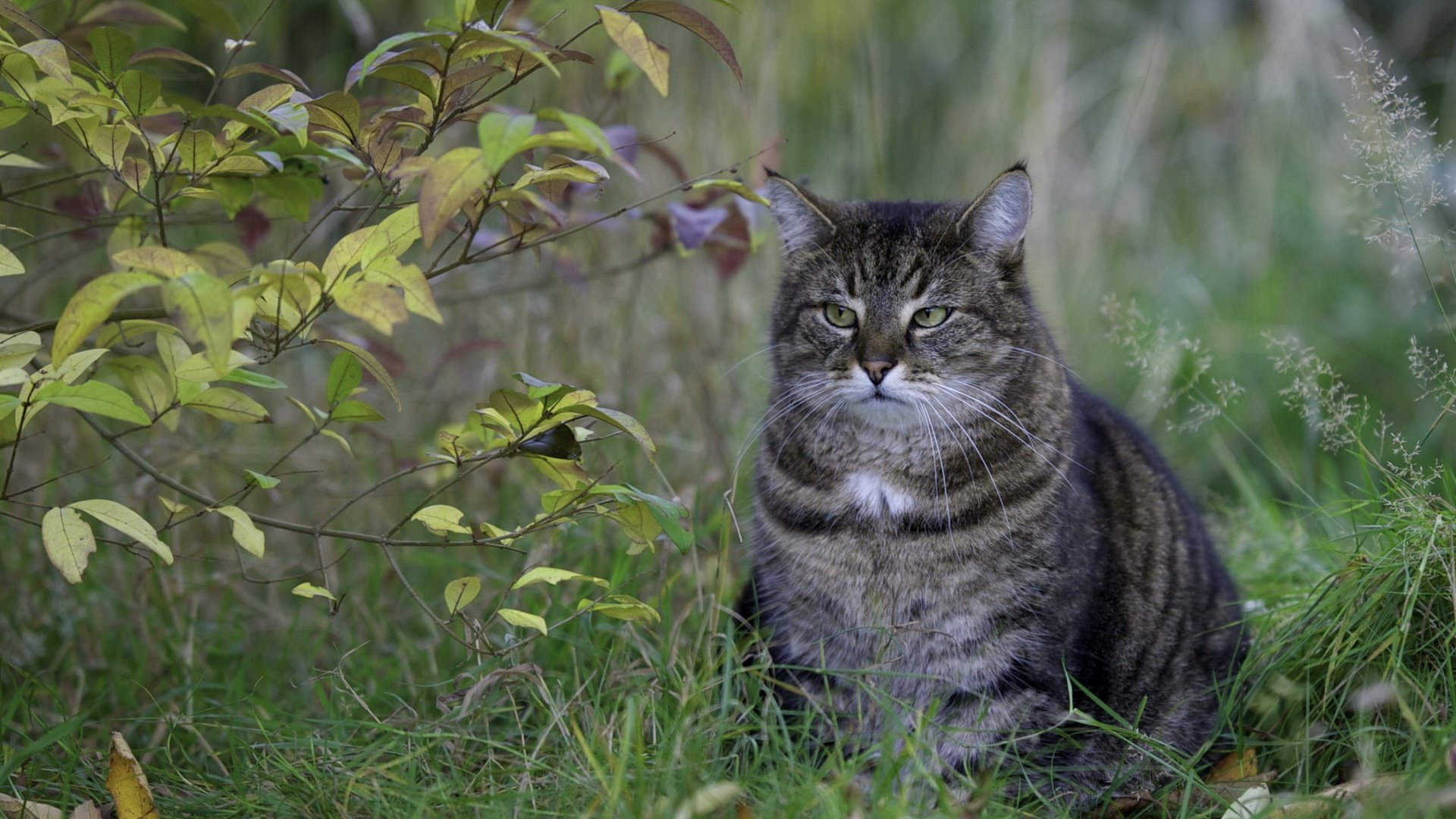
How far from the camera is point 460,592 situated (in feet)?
6.24

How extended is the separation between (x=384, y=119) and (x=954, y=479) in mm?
1079

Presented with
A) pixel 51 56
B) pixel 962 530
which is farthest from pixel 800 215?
pixel 51 56

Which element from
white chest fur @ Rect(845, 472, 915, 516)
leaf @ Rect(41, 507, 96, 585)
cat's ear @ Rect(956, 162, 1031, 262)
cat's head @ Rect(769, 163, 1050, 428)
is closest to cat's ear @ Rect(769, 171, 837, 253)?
cat's head @ Rect(769, 163, 1050, 428)

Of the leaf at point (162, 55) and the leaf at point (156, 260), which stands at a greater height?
the leaf at point (162, 55)

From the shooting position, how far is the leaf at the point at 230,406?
5.81 ft

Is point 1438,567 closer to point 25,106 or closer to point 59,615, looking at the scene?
point 25,106

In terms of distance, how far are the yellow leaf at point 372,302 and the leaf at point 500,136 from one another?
0.24m

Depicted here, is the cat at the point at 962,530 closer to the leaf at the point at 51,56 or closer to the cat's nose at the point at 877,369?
the cat's nose at the point at 877,369

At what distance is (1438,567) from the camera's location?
6.52ft

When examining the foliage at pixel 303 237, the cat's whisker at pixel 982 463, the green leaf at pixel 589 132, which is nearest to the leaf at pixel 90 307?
the foliage at pixel 303 237

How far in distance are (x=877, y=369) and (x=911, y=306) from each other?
17 centimetres

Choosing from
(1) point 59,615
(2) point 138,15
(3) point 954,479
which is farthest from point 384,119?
(1) point 59,615

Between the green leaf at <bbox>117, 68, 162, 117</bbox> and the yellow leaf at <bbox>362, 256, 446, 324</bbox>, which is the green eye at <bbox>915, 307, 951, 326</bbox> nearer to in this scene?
the yellow leaf at <bbox>362, 256, 446, 324</bbox>

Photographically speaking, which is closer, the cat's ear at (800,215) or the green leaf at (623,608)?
the green leaf at (623,608)
